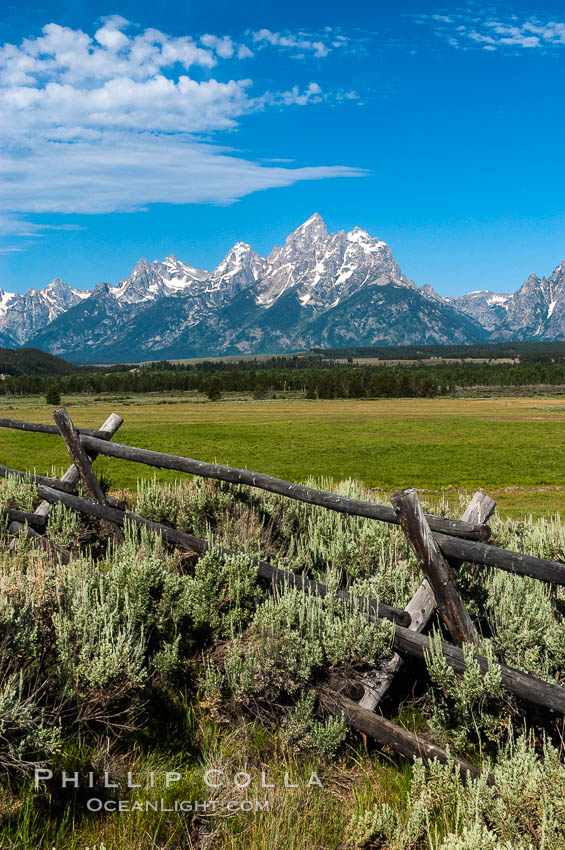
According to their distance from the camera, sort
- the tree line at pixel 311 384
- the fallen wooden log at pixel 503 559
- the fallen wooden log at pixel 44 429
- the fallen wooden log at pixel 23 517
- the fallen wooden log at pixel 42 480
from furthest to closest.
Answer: the tree line at pixel 311 384
the fallen wooden log at pixel 44 429
the fallen wooden log at pixel 42 480
the fallen wooden log at pixel 23 517
the fallen wooden log at pixel 503 559

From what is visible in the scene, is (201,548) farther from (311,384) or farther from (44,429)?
(311,384)

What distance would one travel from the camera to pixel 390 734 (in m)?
3.97

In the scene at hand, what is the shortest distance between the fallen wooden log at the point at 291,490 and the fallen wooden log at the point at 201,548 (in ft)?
2.14

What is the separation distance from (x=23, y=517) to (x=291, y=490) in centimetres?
390

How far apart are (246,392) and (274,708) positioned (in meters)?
157

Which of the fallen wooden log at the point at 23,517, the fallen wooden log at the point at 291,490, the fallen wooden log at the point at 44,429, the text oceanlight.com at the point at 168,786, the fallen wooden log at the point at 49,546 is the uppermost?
the fallen wooden log at the point at 44,429

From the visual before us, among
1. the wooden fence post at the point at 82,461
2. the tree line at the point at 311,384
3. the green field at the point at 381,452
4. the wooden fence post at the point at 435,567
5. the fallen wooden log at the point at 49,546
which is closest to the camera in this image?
the wooden fence post at the point at 435,567

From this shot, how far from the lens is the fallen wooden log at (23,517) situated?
7.39 m

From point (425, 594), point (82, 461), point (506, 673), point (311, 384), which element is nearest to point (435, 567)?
point (425, 594)

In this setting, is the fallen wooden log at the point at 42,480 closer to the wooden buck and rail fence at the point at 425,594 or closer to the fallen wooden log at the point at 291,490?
the fallen wooden log at the point at 291,490

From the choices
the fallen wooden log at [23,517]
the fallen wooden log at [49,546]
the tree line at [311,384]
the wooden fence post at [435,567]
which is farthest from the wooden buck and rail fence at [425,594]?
the tree line at [311,384]

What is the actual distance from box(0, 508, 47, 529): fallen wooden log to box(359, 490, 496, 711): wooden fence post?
4.81 metres

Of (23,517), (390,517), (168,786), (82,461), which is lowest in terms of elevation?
(168,786)

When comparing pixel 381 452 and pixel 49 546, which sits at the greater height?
pixel 49 546
